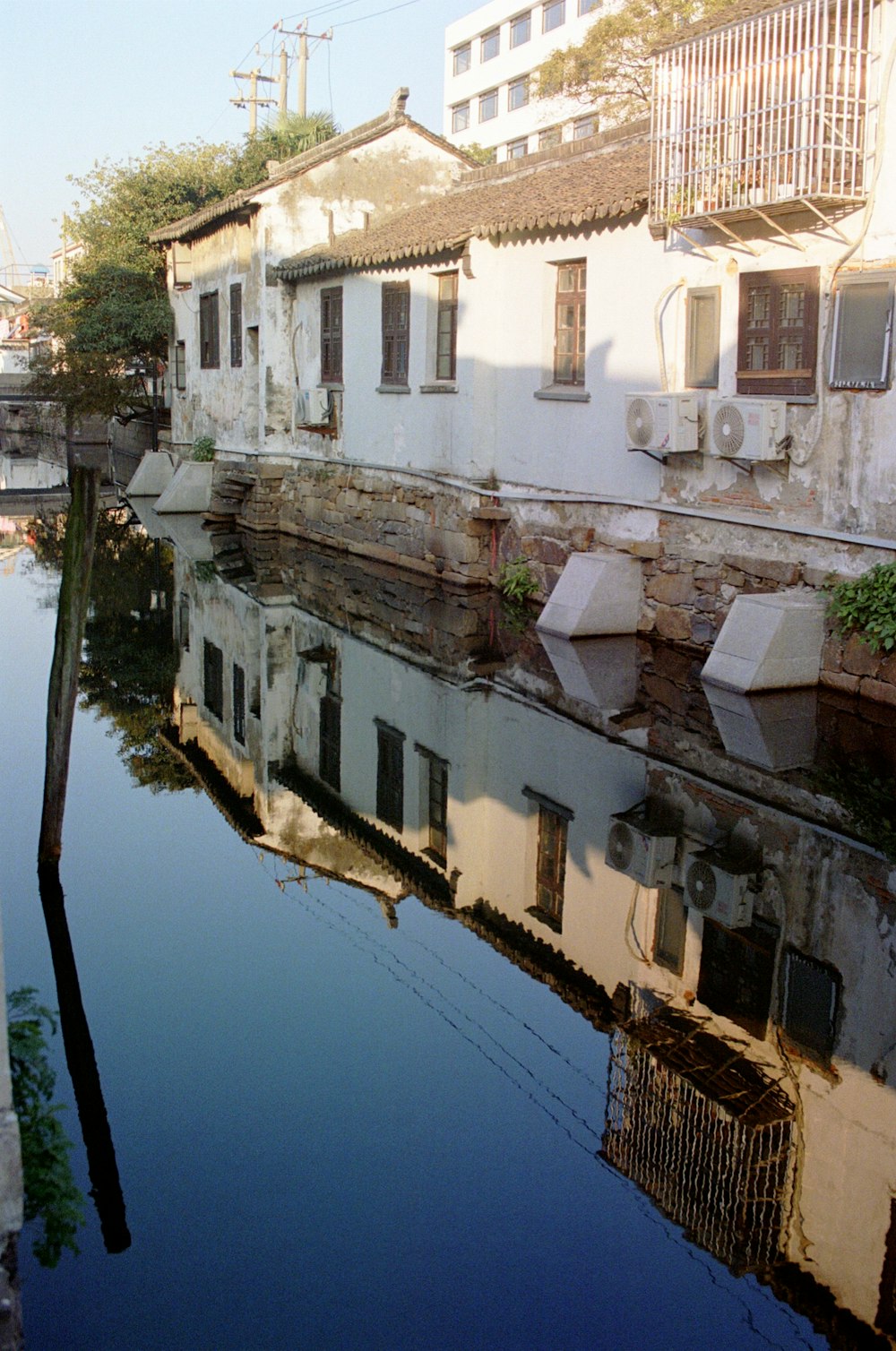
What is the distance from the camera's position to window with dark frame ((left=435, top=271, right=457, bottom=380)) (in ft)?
56.6

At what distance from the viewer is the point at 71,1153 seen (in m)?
4.83

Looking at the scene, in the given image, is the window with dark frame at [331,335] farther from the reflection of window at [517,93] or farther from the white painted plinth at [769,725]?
the reflection of window at [517,93]

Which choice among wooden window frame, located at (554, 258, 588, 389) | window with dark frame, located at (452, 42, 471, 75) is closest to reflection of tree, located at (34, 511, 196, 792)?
wooden window frame, located at (554, 258, 588, 389)

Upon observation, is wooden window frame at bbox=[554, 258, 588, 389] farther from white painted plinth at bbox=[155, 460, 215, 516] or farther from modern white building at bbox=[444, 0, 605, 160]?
modern white building at bbox=[444, 0, 605, 160]

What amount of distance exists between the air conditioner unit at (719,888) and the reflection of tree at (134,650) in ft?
13.0

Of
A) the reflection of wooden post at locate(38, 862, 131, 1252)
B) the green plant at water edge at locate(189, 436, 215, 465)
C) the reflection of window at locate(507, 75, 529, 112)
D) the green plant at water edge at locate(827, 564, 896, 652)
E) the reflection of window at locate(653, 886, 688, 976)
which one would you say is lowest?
the reflection of wooden post at locate(38, 862, 131, 1252)

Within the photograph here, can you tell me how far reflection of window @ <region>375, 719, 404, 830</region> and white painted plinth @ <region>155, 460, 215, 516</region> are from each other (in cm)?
1663

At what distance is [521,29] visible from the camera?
5672 cm

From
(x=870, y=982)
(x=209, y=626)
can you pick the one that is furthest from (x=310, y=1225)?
(x=209, y=626)

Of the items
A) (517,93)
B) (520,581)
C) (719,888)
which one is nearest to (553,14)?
(517,93)

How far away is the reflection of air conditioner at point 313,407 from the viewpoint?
69.5 feet

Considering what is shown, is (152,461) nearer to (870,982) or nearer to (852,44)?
(852,44)

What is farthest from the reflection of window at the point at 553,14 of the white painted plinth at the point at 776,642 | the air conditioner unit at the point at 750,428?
the white painted plinth at the point at 776,642

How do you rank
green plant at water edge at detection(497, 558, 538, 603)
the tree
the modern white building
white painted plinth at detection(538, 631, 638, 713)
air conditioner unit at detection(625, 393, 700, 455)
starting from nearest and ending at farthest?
white painted plinth at detection(538, 631, 638, 713)
air conditioner unit at detection(625, 393, 700, 455)
green plant at water edge at detection(497, 558, 538, 603)
the tree
the modern white building
